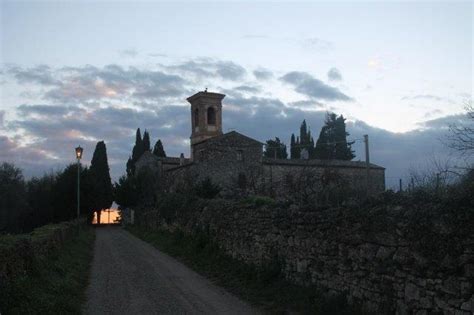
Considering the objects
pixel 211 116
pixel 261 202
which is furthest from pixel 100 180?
pixel 261 202

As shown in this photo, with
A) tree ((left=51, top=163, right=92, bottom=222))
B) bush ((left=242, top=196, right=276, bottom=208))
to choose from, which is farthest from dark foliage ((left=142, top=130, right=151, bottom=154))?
bush ((left=242, top=196, right=276, bottom=208))

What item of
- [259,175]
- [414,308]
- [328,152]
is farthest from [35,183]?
[414,308]

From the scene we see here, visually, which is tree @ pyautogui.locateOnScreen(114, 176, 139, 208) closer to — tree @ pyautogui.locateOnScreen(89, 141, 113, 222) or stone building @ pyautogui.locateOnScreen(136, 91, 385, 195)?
tree @ pyautogui.locateOnScreen(89, 141, 113, 222)

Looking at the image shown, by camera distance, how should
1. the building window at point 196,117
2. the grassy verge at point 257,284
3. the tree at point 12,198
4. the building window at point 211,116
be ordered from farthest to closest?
1. the building window at point 196,117
2. the building window at point 211,116
3. the tree at point 12,198
4. the grassy verge at point 257,284

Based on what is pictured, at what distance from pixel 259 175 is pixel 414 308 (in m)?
43.4

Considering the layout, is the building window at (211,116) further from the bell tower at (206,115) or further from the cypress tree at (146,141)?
the cypress tree at (146,141)

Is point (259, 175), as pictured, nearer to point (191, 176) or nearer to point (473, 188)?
point (191, 176)

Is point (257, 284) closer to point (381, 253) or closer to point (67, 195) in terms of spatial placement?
point (381, 253)

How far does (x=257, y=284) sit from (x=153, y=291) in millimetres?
2603

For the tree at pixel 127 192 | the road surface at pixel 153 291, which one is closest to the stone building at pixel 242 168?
the tree at pixel 127 192

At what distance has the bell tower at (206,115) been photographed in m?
55.0

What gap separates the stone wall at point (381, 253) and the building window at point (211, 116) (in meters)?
42.2

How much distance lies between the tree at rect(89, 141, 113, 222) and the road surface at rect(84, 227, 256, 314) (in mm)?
37200

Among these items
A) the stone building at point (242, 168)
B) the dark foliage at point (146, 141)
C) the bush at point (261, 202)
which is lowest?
the bush at point (261, 202)
